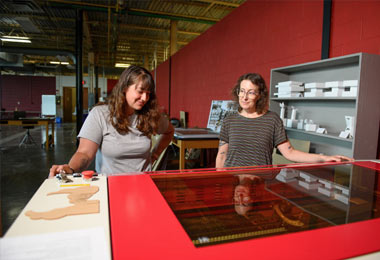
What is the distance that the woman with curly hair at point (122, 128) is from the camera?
1.40 metres

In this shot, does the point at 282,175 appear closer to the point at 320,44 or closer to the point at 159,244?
the point at 159,244

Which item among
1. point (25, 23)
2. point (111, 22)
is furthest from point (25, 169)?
point (111, 22)

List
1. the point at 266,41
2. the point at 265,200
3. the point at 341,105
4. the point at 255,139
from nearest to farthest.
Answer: the point at 265,200 < the point at 255,139 < the point at 341,105 < the point at 266,41

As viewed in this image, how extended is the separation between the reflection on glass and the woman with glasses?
51 centimetres

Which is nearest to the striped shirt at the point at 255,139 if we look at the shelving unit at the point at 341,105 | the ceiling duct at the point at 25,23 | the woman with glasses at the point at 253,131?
the woman with glasses at the point at 253,131

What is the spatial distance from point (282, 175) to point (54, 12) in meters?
8.77

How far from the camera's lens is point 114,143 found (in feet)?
4.73

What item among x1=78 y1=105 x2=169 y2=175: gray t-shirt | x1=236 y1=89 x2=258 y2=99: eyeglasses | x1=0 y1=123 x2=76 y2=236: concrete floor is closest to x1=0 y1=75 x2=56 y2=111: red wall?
x1=0 y1=123 x2=76 y2=236: concrete floor

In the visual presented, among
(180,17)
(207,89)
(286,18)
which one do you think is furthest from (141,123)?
(180,17)

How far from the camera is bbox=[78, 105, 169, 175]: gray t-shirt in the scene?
1.41m

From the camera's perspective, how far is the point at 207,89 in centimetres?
584

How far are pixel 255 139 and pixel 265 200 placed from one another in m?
0.94

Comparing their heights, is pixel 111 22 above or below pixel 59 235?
above

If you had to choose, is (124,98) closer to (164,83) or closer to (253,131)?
(253,131)
